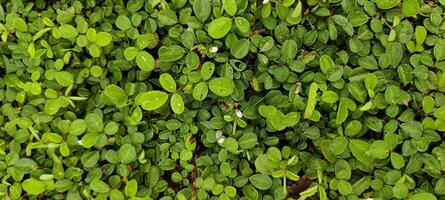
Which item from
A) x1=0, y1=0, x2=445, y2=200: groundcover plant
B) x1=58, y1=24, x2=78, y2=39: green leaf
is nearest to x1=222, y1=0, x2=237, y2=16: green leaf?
x1=0, y1=0, x2=445, y2=200: groundcover plant

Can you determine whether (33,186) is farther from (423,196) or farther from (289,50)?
(423,196)

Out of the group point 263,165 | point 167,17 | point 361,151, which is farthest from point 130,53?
point 361,151

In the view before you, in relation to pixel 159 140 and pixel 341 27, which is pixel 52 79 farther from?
pixel 341 27

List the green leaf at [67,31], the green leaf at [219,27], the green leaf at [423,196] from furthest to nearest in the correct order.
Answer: the green leaf at [67,31] < the green leaf at [219,27] < the green leaf at [423,196]

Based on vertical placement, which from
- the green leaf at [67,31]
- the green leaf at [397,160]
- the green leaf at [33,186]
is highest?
the green leaf at [67,31]

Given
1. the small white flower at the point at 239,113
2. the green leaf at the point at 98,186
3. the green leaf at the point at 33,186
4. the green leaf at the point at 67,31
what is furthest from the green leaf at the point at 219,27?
the green leaf at the point at 33,186

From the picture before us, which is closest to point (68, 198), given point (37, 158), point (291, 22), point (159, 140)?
point (37, 158)

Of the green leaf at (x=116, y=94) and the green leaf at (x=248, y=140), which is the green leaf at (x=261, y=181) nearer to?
the green leaf at (x=248, y=140)
